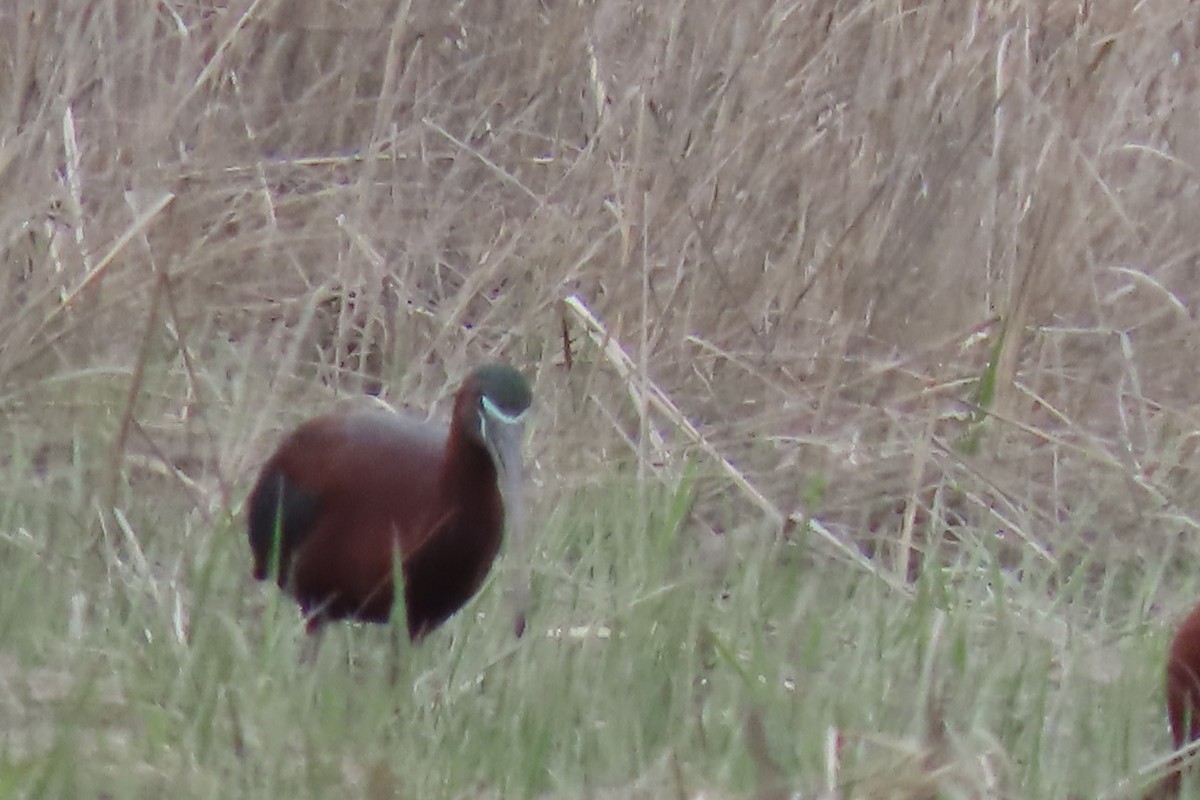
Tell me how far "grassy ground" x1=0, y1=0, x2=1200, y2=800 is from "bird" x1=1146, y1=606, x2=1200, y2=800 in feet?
0.24

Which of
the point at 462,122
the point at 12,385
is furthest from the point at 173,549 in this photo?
the point at 462,122

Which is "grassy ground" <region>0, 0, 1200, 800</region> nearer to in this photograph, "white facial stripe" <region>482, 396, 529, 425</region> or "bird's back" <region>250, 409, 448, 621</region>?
"bird's back" <region>250, 409, 448, 621</region>

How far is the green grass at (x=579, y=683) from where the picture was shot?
Answer: 1.75 metres

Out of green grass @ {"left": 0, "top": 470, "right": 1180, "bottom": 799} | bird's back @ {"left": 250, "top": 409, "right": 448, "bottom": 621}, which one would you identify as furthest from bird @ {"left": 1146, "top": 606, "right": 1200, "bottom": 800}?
bird's back @ {"left": 250, "top": 409, "right": 448, "bottom": 621}

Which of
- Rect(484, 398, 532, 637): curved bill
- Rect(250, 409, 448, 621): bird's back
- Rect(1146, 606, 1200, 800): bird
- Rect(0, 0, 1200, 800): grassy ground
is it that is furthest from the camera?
Rect(0, 0, 1200, 800): grassy ground

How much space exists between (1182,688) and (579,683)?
0.69 meters

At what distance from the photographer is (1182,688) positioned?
2.31m

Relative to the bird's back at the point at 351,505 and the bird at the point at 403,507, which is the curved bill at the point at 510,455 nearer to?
the bird at the point at 403,507

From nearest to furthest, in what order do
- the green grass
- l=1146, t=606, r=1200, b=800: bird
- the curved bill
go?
1. the green grass
2. l=1146, t=606, r=1200, b=800: bird
3. the curved bill

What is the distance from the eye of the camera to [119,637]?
2373 mm

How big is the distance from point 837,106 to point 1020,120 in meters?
0.34

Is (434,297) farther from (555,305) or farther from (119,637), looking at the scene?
(119,637)

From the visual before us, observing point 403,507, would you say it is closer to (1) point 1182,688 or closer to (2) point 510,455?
(2) point 510,455

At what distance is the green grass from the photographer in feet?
5.76
